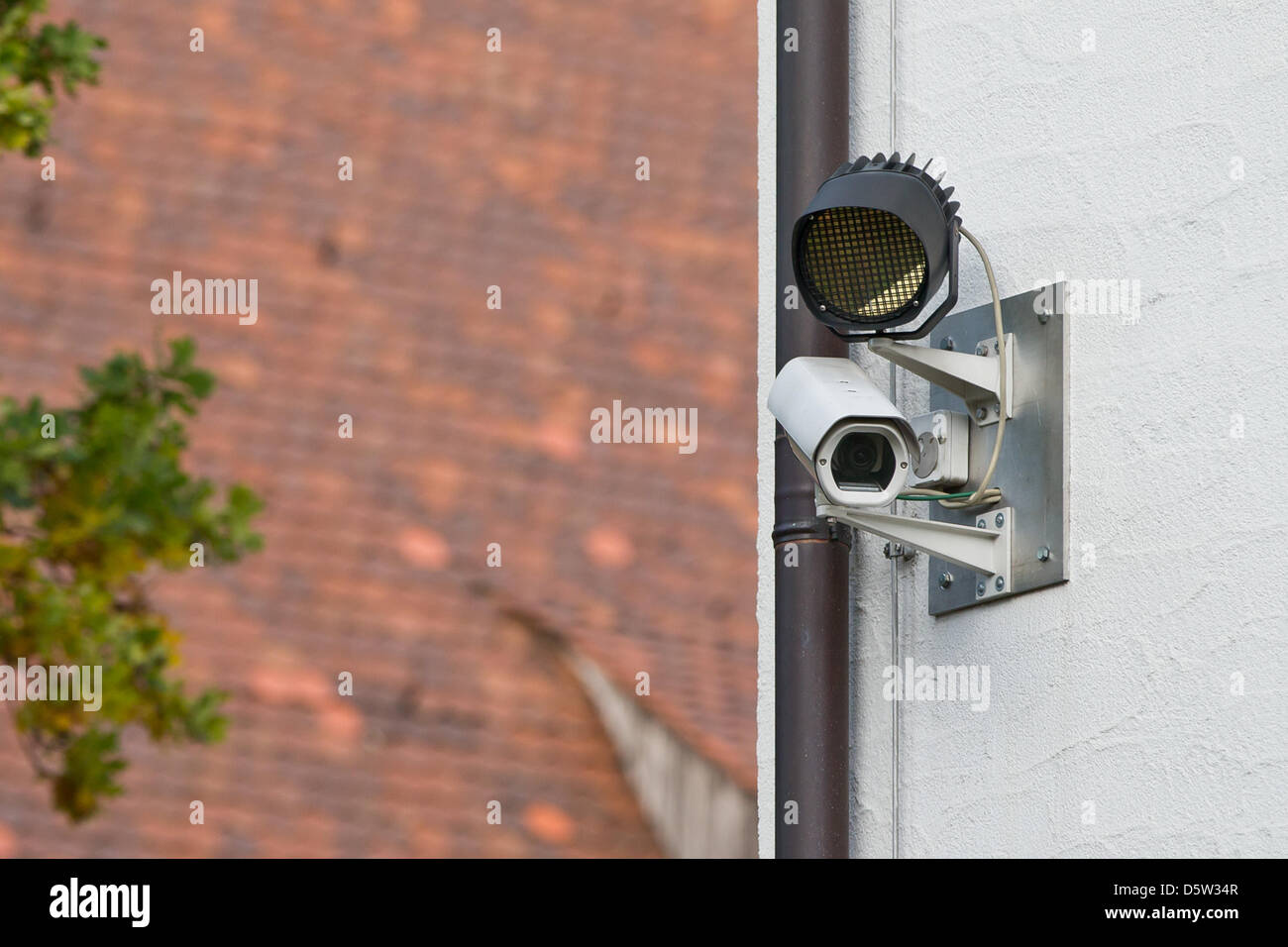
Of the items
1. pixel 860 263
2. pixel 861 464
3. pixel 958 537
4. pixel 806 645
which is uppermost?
pixel 860 263

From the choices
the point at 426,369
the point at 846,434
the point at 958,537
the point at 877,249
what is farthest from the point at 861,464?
the point at 426,369

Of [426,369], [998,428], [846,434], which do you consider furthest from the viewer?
[426,369]

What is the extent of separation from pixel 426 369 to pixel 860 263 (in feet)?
→ 14.3

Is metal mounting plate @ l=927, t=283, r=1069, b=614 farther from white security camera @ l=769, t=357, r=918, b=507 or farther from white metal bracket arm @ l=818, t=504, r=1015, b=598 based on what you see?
white security camera @ l=769, t=357, r=918, b=507

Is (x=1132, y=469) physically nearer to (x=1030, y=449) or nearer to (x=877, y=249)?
(x=1030, y=449)

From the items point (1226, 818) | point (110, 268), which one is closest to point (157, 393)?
point (1226, 818)

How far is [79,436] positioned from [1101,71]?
1.86 metres

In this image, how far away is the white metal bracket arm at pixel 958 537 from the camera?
4.01 meters

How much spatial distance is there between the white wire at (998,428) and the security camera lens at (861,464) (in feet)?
0.57

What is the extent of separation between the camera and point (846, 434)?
3.91 m

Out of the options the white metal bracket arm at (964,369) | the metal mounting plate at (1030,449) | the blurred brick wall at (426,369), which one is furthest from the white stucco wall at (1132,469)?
the blurred brick wall at (426,369)

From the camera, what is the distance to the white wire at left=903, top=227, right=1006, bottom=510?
13.0ft

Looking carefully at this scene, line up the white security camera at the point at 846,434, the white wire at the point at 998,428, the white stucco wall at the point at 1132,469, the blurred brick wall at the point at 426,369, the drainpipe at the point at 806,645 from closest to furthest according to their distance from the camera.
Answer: the white stucco wall at the point at 1132,469
the white security camera at the point at 846,434
the white wire at the point at 998,428
the drainpipe at the point at 806,645
the blurred brick wall at the point at 426,369

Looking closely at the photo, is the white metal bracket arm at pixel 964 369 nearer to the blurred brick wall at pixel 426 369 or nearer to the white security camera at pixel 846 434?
the white security camera at pixel 846 434
